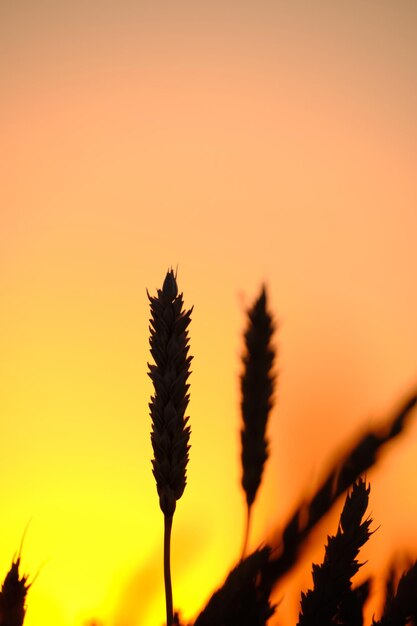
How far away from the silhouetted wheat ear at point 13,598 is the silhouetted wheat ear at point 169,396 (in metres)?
0.25

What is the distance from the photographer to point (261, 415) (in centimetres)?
195

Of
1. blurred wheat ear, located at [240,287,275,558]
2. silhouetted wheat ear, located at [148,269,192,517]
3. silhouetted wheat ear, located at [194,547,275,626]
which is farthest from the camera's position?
blurred wheat ear, located at [240,287,275,558]

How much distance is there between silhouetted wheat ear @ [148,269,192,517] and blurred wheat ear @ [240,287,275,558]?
47 centimetres

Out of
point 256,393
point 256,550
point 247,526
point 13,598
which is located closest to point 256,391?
point 256,393

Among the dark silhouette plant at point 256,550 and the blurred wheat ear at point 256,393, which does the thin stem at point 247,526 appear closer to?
the blurred wheat ear at point 256,393

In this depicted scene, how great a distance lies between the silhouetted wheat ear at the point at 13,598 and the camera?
109cm

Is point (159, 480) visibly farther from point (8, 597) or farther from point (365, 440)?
point (365, 440)

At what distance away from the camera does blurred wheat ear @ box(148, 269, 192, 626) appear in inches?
47.3

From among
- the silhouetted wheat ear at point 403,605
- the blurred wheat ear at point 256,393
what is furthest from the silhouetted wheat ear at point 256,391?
the silhouetted wheat ear at point 403,605

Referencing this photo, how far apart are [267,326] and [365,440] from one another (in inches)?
28.3

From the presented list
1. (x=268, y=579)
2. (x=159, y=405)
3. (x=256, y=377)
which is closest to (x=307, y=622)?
(x=268, y=579)

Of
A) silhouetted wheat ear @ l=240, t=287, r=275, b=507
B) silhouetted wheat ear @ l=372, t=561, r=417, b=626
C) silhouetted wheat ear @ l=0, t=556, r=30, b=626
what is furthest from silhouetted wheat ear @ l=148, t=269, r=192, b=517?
silhouetted wheat ear @ l=240, t=287, r=275, b=507

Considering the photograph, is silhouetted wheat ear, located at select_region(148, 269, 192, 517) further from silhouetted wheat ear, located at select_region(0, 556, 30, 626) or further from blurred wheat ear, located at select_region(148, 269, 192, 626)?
silhouetted wheat ear, located at select_region(0, 556, 30, 626)

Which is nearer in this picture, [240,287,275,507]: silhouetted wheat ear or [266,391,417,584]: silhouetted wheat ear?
[266,391,417,584]: silhouetted wheat ear
